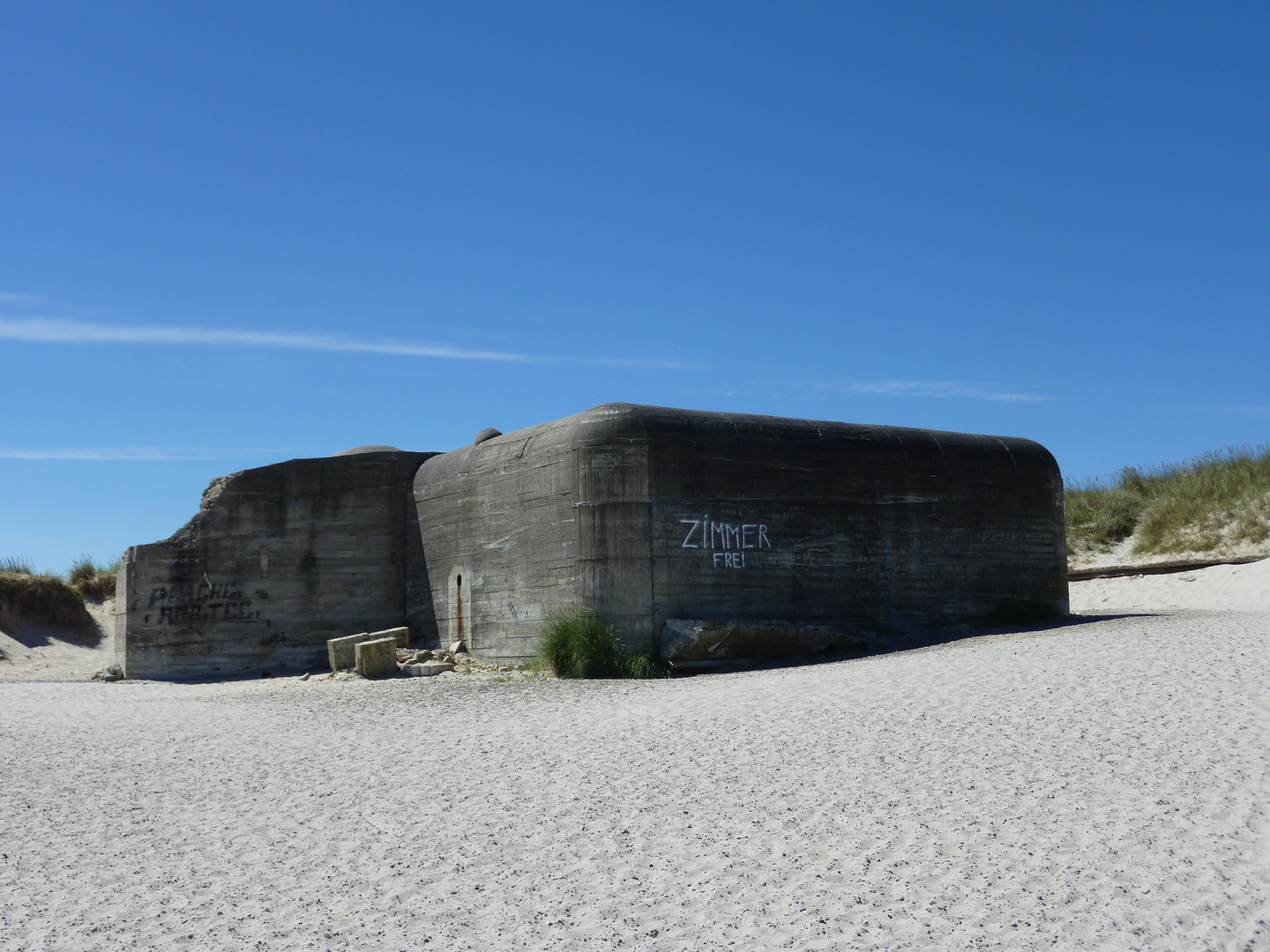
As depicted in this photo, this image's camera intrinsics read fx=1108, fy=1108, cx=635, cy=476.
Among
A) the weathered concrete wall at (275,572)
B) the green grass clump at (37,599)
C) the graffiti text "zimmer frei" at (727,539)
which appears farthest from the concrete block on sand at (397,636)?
the green grass clump at (37,599)

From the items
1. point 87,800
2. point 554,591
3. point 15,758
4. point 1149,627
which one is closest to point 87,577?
point 554,591

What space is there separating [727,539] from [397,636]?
4417mm

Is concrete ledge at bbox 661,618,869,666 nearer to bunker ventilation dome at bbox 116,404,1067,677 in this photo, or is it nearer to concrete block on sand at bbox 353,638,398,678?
bunker ventilation dome at bbox 116,404,1067,677

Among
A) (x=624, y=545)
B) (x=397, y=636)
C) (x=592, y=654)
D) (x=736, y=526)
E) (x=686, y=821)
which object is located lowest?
(x=686, y=821)

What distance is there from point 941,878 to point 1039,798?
4.10 ft

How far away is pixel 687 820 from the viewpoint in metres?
5.73

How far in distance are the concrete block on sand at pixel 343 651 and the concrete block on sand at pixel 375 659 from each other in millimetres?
597

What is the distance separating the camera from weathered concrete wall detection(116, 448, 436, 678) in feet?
48.9

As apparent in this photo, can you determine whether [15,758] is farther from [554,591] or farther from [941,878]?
[941,878]

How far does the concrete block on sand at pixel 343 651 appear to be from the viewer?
13.6m

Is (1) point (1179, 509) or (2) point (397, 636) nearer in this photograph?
(2) point (397, 636)

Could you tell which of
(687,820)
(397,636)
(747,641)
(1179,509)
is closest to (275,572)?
(397,636)

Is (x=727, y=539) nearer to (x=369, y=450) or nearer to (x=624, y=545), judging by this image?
(x=624, y=545)

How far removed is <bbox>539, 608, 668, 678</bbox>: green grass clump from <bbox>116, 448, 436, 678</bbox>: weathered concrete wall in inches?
145
